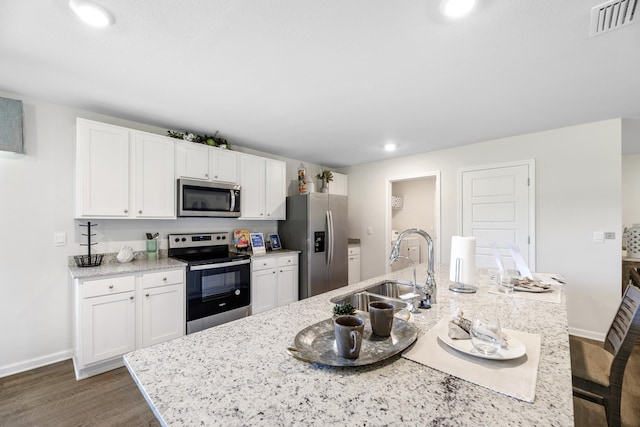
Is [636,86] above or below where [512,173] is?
above

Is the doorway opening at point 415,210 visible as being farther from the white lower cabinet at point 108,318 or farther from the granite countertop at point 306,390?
the granite countertop at point 306,390

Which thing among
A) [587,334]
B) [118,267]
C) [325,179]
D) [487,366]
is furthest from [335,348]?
[325,179]

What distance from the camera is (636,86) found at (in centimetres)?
216

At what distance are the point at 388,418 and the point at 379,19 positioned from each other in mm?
1709

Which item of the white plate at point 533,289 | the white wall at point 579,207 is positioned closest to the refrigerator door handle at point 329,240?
the white wall at point 579,207

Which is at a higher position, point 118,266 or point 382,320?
point 382,320

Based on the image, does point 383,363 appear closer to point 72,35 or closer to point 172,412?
point 172,412

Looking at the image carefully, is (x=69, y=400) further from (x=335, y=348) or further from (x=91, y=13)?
(x=91, y=13)

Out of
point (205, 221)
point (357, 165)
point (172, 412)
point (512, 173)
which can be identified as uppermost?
point (357, 165)

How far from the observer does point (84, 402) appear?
1955 mm

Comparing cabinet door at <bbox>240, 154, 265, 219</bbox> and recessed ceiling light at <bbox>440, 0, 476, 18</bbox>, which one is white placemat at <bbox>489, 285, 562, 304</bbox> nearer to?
recessed ceiling light at <bbox>440, 0, 476, 18</bbox>

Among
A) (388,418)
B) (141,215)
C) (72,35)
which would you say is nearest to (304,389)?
(388,418)

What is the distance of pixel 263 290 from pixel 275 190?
4.55 ft

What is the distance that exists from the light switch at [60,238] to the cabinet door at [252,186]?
1.70m
